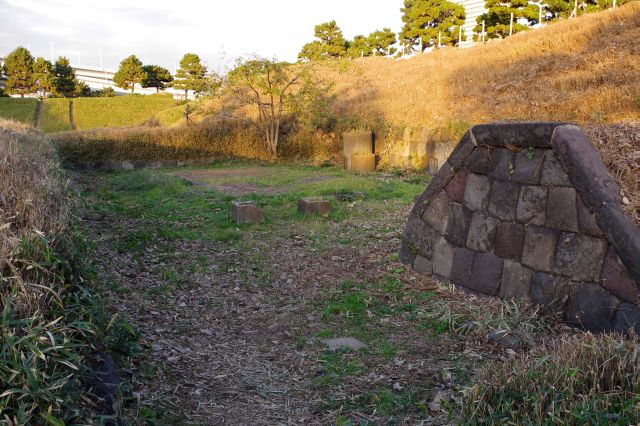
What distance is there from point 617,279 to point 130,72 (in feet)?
162

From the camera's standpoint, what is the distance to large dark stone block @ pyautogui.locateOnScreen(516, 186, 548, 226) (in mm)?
4137

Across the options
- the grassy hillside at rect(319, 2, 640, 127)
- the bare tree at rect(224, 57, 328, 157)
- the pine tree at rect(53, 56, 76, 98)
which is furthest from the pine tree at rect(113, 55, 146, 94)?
the bare tree at rect(224, 57, 328, 157)

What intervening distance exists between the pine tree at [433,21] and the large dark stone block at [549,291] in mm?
33073

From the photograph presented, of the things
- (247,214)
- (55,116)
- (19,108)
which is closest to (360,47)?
(55,116)

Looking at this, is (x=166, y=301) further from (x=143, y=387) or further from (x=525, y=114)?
(x=525, y=114)

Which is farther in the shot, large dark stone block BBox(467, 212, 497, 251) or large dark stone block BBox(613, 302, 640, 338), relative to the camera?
large dark stone block BBox(467, 212, 497, 251)

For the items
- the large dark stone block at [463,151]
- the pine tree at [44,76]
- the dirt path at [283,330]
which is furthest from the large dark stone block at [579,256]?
the pine tree at [44,76]

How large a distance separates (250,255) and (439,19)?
113 feet

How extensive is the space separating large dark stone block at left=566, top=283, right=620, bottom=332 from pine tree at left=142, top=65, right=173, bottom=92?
50.1 meters

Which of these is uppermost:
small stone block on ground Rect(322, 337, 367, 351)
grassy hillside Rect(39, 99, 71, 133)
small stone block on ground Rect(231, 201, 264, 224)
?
grassy hillside Rect(39, 99, 71, 133)

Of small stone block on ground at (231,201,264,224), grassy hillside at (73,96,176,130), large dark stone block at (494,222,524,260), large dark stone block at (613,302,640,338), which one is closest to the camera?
large dark stone block at (613,302,640,338)

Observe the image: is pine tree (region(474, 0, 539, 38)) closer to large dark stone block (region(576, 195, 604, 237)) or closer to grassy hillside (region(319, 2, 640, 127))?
grassy hillside (region(319, 2, 640, 127))

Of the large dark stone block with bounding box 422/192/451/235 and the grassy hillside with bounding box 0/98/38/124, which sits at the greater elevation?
the grassy hillside with bounding box 0/98/38/124

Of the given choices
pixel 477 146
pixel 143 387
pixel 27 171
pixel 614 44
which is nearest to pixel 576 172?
pixel 477 146
